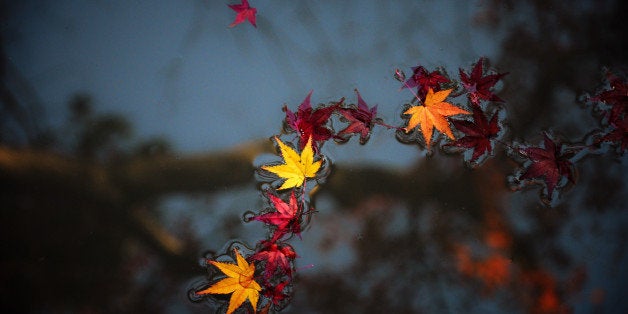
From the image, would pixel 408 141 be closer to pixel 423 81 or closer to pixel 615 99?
pixel 423 81

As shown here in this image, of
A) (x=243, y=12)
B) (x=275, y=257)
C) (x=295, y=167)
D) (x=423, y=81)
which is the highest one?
(x=243, y=12)

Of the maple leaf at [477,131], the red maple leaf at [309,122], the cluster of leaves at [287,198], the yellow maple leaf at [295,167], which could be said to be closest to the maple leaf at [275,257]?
the cluster of leaves at [287,198]

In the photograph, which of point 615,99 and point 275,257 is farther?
point 615,99

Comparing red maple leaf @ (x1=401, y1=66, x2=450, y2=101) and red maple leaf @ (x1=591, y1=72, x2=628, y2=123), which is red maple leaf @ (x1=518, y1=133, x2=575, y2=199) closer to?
red maple leaf @ (x1=591, y1=72, x2=628, y2=123)

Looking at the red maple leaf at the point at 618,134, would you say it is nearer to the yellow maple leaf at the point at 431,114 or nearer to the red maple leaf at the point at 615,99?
the red maple leaf at the point at 615,99

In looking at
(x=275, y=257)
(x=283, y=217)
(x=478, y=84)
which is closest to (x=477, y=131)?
(x=478, y=84)

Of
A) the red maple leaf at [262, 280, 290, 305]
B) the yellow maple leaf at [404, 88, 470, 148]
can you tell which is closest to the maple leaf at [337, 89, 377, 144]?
the yellow maple leaf at [404, 88, 470, 148]

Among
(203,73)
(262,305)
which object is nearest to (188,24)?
(203,73)

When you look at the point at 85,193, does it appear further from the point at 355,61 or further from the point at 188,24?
the point at 355,61
